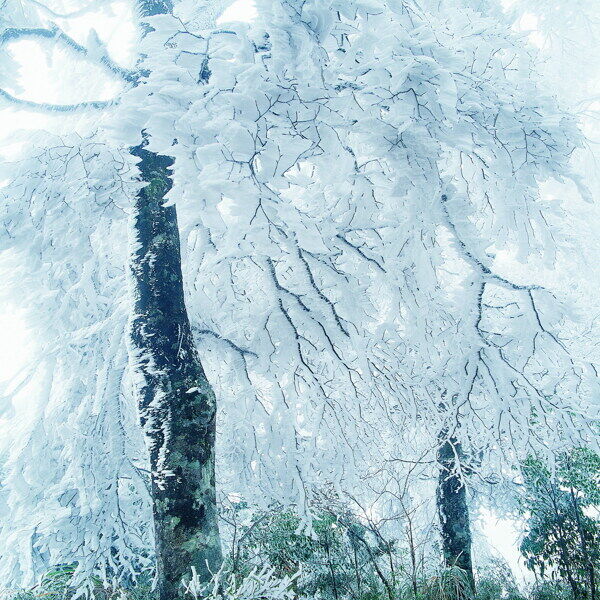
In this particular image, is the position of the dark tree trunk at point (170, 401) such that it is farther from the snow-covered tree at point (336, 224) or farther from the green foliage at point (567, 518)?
the green foliage at point (567, 518)

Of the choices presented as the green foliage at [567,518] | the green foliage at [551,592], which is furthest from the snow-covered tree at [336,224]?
the green foliage at [551,592]

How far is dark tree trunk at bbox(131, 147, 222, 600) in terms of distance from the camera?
2406mm

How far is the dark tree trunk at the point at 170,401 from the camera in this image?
2.41 m

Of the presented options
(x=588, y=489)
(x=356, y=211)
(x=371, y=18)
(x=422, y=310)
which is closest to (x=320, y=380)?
(x=422, y=310)

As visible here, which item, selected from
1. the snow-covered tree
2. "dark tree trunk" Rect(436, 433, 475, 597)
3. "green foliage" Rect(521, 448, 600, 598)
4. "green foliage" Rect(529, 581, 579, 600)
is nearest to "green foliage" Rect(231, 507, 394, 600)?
"dark tree trunk" Rect(436, 433, 475, 597)

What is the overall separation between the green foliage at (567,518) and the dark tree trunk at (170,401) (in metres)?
5.36

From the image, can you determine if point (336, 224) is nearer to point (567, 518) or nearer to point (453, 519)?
point (453, 519)

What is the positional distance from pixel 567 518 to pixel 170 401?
7003 mm

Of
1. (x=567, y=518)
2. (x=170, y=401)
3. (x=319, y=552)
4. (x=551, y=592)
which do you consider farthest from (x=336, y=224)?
(x=551, y=592)

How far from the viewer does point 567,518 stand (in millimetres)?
6543

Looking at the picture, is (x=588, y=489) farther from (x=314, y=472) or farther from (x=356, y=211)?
(x=356, y=211)

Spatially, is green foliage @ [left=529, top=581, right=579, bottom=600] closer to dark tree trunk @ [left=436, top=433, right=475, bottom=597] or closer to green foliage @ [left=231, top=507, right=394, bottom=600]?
dark tree trunk @ [left=436, top=433, right=475, bottom=597]

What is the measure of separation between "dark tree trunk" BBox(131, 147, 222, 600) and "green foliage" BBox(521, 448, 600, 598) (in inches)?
211

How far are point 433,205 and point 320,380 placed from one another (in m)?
1.70
